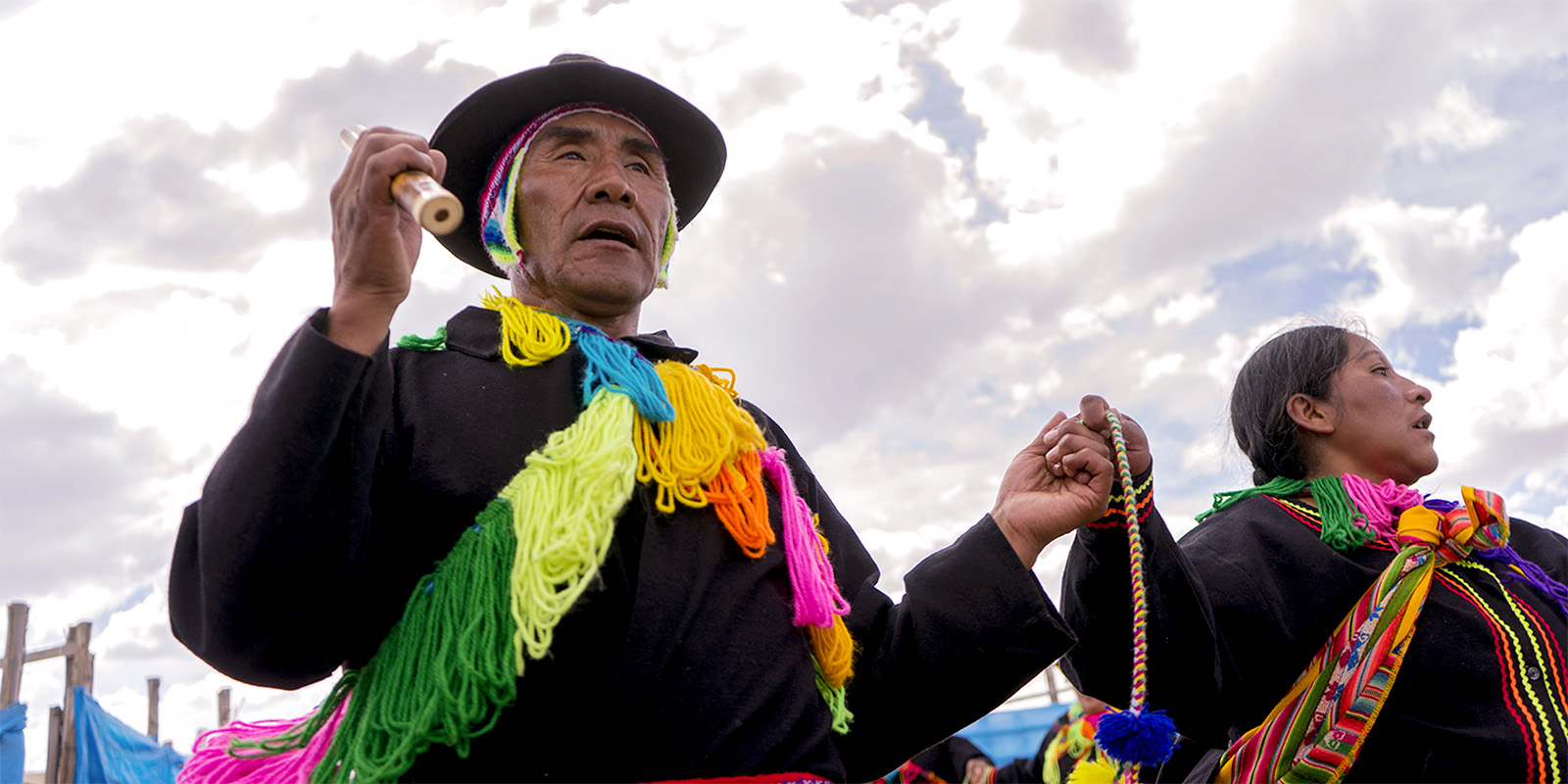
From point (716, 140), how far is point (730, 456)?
1003 mm

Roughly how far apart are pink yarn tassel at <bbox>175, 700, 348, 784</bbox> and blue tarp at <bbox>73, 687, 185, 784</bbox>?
10897mm

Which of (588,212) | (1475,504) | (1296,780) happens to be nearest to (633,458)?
(588,212)

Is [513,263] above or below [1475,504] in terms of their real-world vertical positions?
above

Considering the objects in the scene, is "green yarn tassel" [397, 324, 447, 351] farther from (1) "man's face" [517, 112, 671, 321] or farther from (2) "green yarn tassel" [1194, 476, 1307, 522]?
(2) "green yarn tassel" [1194, 476, 1307, 522]

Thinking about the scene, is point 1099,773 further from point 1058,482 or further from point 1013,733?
point 1013,733

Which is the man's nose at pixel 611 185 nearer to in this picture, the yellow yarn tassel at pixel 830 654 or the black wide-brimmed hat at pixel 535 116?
the black wide-brimmed hat at pixel 535 116

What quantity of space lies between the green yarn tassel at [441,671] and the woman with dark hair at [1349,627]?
1502mm

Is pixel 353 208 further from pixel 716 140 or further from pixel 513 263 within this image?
pixel 716 140

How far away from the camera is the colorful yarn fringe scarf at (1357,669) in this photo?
2.83m

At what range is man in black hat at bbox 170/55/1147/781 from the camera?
1.62 meters

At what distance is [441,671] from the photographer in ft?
5.37

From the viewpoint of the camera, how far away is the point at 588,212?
234cm

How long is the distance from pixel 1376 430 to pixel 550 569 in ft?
9.28

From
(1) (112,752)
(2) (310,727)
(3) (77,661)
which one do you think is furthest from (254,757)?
(3) (77,661)
